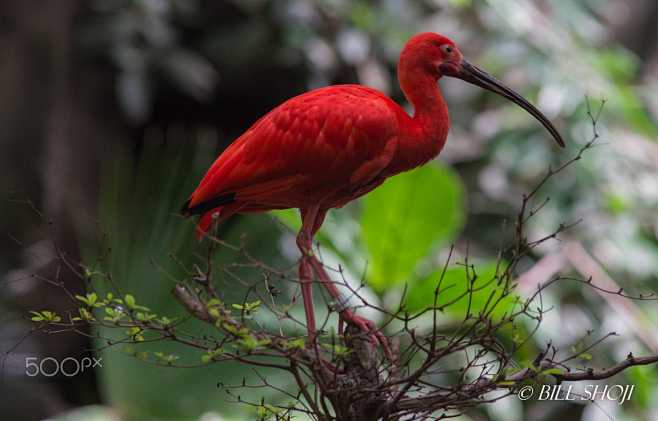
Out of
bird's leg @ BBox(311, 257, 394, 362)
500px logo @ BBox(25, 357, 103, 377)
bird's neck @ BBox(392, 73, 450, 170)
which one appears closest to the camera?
bird's leg @ BBox(311, 257, 394, 362)

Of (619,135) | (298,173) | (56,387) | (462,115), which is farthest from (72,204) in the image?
(298,173)

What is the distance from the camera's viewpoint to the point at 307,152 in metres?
2.34

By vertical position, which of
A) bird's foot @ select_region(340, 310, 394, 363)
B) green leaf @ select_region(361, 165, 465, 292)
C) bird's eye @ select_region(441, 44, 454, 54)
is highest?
green leaf @ select_region(361, 165, 465, 292)

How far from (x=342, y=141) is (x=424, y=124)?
0.19 metres

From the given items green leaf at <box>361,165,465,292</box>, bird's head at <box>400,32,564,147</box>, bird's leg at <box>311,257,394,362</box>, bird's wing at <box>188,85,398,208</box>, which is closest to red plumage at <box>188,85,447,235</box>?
bird's wing at <box>188,85,398,208</box>

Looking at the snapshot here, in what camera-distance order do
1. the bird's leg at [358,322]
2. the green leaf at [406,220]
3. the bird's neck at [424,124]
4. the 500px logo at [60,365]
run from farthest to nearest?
the green leaf at [406,220], the 500px logo at [60,365], the bird's neck at [424,124], the bird's leg at [358,322]

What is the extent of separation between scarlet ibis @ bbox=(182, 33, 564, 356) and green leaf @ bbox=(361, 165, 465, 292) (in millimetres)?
1268

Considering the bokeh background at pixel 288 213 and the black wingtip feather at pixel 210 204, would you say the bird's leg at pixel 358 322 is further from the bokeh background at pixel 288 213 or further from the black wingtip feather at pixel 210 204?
the bokeh background at pixel 288 213

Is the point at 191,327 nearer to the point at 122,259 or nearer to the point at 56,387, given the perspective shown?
the point at 122,259

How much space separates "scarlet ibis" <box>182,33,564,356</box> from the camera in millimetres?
2307

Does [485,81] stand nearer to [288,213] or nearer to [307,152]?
[307,152]

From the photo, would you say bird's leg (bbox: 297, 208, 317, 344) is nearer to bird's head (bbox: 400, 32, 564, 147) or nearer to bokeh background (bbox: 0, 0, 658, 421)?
bird's head (bbox: 400, 32, 564, 147)

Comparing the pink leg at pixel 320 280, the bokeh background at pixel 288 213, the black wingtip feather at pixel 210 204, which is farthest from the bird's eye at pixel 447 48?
the bokeh background at pixel 288 213

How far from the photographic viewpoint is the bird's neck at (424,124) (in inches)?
90.7
